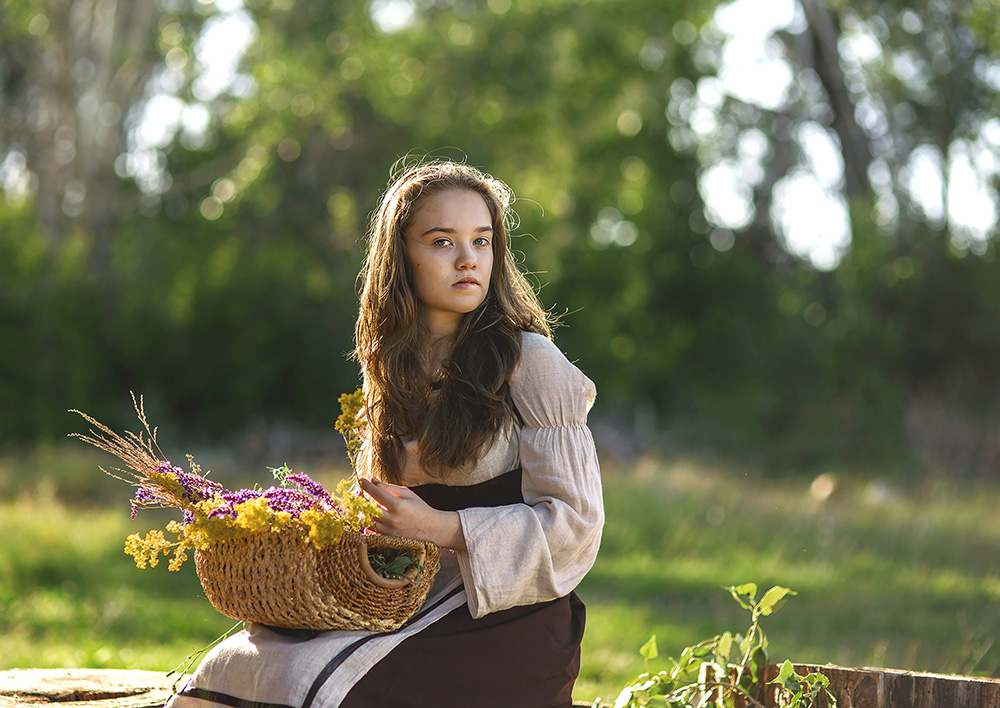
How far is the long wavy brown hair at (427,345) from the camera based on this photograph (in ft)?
9.72

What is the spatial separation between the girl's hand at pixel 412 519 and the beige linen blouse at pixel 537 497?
0.03 meters

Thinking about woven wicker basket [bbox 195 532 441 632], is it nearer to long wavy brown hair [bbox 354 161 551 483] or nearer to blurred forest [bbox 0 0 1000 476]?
long wavy brown hair [bbox 354 161 551 483]

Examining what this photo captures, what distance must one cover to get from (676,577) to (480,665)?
6789mm

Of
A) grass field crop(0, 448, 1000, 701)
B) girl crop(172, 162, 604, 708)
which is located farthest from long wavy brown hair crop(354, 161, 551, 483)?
grass field crop(0, 448, 1000, 701)

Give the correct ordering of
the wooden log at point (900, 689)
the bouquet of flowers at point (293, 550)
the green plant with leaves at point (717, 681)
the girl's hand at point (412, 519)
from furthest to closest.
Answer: the green plant with leaves at point (717, 681) → the wooden log at point (900, 689) → the girl's hand at point (412, 519) → the bouquet of flowers at point (293, 550)

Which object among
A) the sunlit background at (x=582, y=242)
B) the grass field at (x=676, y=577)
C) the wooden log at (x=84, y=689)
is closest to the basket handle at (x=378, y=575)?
the wooden log at (x=84, y=689)

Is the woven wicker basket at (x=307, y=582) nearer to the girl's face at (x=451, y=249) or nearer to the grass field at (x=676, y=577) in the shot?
the girl's face at (x=451, y=249)

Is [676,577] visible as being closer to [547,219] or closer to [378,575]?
[378,575]

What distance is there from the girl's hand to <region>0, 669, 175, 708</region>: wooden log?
1223mm

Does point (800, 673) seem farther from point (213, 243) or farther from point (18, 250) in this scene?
point (213, 243)

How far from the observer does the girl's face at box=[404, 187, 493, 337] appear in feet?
10.2

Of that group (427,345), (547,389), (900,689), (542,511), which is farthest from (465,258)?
(900,689)

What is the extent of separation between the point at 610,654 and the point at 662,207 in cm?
1438

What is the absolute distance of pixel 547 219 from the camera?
21.8 metres
